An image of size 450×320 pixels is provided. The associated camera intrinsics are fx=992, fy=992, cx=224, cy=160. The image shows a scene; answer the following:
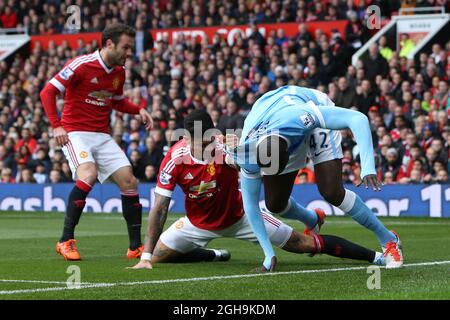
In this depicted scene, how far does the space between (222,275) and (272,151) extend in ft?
3.82

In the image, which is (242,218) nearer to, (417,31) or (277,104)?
(277,104)

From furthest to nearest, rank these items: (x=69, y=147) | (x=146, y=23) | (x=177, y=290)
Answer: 1. (x=146, y=23)
2. (x=69, y=147)
3. (x=177, y=290)

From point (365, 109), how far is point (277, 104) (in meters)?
12.1

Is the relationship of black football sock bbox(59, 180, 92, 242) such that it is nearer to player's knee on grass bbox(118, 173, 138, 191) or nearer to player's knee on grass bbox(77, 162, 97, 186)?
player's knee on grass bbox(77, 162, 97, 186)

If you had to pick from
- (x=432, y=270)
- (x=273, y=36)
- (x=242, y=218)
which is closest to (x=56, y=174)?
(x=273, y=36)

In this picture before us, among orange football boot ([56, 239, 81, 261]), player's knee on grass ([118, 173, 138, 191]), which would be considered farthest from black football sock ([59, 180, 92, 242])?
player's knee on grass ([118, 173, 138, 191])

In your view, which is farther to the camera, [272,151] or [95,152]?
[95,152]

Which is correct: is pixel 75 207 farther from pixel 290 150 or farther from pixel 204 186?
pixel 290 150

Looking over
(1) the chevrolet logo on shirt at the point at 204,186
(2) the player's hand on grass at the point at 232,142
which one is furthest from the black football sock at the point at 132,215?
(2) the player's hand on grass at the point at 232,142

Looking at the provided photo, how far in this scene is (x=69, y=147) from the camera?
11.0 meters

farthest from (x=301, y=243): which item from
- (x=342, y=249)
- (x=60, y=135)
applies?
(x=60, y=135)

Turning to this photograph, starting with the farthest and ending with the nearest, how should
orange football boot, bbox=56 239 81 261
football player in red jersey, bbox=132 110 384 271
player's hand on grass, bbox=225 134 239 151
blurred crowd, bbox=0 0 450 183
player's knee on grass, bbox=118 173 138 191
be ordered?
blurred crowd, bbox=0 0 450 183, player's knee on grass, bbox=118 173 138 191, orange football boot, bbox=56 239 81 261, football player in red jersey, bbox=132 110 384 271, player's hand on grass, bbox=225 134 239 151

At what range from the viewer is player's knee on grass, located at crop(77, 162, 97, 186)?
35.5 feet

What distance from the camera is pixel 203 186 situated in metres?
9.52
